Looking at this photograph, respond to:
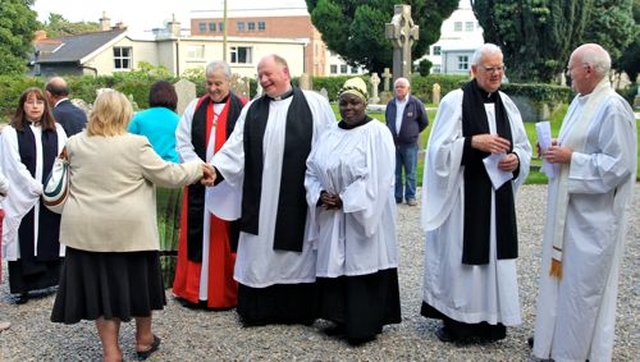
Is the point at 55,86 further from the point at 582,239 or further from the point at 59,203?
the point at 582,239

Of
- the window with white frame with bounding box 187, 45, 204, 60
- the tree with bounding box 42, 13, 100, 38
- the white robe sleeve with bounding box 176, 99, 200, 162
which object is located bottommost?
the white robe sleeve with bounding box 176, 99, 200, 162

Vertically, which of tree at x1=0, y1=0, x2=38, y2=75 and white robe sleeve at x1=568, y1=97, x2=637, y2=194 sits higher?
tree at x1=0, y1=0, x2=38, y2=75

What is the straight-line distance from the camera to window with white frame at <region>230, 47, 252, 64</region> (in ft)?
184

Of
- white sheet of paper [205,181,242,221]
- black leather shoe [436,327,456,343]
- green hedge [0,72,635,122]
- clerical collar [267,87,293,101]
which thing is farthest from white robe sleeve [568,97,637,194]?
green hedge [0,72,635,122]

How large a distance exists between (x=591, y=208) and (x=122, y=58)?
51562 mm

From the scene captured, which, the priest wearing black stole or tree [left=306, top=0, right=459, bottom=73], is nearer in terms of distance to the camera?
the priest wearing black stole

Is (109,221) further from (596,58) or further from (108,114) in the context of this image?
(596,58)

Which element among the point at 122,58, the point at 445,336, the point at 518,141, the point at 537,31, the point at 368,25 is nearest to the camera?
the point at 518,141

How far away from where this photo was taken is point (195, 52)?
54.1 metres

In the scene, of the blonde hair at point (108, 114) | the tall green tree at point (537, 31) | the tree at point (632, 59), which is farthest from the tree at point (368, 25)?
the blonde hair at point (108, 114)

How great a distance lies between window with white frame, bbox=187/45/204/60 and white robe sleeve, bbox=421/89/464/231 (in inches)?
1989

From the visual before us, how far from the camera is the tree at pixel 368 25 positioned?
39.8 meters

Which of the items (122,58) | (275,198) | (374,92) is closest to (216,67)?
(275,198)

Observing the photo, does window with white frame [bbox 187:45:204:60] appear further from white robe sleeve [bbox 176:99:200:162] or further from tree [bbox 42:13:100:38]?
white robe sleeve [bbox 176:99:200:162]
